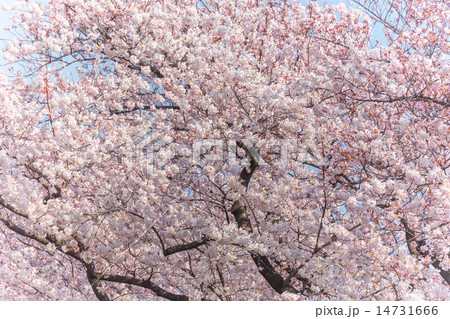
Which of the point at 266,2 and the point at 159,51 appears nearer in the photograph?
the point at 159,51

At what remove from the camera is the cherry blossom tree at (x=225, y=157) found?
5.94 meters

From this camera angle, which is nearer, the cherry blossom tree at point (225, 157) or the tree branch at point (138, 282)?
the cherry blossom tree at point (225, 157)

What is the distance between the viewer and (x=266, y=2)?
947 cm

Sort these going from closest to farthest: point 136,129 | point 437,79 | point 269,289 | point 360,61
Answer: point 437,79 < point 360,61 < point 136,129 < point 269,289

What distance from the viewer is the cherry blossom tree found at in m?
5.94

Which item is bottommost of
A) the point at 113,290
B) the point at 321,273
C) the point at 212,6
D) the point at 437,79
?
the point at 113,290

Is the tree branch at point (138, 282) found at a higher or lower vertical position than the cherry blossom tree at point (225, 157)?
lower

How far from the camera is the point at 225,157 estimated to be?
6902 mm

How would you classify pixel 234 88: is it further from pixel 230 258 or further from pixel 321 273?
pixel 321 273

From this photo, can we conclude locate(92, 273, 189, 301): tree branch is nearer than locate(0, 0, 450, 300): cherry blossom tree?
No

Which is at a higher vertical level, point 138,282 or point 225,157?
point 225,157

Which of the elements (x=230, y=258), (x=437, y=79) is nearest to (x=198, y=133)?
(x=230, y=258)

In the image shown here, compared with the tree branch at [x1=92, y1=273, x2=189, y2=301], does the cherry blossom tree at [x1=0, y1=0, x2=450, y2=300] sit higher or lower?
higher
